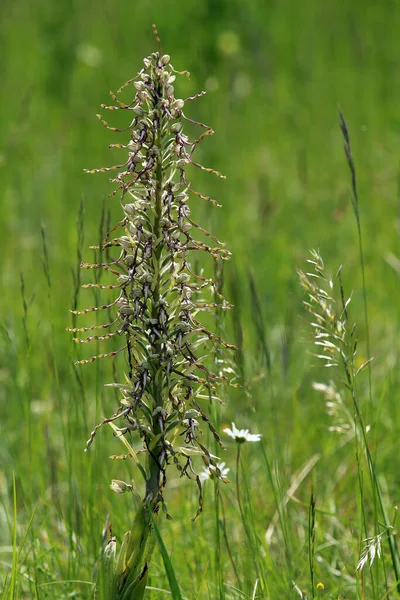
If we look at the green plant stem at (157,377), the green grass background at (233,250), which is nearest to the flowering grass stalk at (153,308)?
the green plant stem at (157,377)

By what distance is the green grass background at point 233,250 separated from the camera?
9.18 feet

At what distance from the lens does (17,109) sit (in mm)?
Result: 8578

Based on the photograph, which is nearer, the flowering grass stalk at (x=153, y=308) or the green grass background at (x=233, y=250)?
the flowering grass stalk at (x=153, y=308)

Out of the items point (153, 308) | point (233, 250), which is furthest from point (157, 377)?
point (233, 250)

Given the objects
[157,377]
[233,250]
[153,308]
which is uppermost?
[233,250]

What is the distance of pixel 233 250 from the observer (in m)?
6.00

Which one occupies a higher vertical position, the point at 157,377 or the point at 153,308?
the point at 153,308

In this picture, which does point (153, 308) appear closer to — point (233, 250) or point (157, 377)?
point (157, 377)

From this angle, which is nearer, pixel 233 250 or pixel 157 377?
pixel 157 377

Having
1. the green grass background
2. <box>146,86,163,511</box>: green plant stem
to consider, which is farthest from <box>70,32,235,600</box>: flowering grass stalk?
the green grass background

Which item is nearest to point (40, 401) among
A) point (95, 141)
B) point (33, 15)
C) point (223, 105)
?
point (95, 141)

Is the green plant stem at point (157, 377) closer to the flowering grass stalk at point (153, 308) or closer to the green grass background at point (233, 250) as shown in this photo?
the flowering grass stalk at point (153, 308)

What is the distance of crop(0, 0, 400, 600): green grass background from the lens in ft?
9.18

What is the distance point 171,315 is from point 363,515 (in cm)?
84
